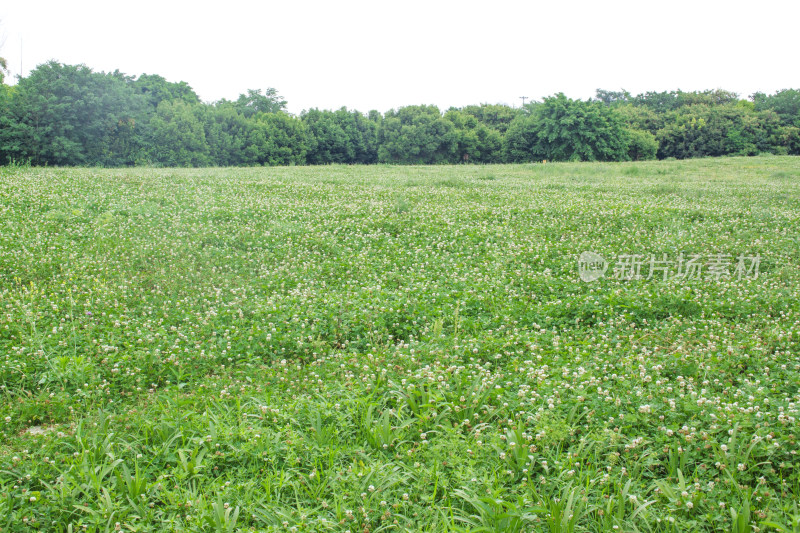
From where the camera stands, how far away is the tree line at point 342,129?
Answer: 46.0m

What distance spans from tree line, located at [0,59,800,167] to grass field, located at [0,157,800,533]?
110 feet

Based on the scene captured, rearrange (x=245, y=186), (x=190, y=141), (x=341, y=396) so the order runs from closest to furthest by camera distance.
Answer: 1. (x=341, y=396)
2. (x=245, y=186)
3. (x=190, y=141)

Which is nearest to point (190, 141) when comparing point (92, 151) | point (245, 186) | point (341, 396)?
point (92, 151)

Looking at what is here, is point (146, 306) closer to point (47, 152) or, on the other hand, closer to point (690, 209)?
point (690, 209)

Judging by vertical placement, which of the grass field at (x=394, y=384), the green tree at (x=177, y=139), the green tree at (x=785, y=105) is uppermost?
the green tree at (x=785, y=105)

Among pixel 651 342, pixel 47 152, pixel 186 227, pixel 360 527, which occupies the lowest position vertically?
pixel 360 527

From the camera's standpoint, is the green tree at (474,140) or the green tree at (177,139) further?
the green tree at (474,140)

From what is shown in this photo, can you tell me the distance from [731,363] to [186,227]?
1161 cm

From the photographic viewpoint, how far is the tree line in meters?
46.0

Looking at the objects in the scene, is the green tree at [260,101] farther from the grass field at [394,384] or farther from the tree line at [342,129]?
the grass field at [394,384]

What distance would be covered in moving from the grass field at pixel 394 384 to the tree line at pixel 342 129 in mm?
33556

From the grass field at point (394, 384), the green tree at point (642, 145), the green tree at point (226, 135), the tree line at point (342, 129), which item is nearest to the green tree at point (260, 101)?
the tree line at point (342, 129)

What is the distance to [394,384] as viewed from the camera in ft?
15.8

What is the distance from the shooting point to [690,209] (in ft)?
48.1
